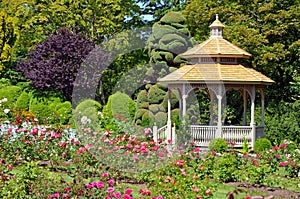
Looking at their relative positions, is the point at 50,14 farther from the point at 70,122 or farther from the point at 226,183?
the point at 226,183

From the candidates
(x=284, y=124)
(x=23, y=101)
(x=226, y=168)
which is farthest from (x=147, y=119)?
(x=226, y=168)

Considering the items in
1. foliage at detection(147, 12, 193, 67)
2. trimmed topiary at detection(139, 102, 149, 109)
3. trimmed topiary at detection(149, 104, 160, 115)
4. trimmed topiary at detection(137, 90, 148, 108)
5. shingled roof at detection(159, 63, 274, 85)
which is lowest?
trimmed topiary at detection(149, 104, 160, 115)

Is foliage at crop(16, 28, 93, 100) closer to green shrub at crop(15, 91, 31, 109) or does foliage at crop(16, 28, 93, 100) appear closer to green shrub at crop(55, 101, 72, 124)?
green shrub at crop(15, 91, 31, 109)

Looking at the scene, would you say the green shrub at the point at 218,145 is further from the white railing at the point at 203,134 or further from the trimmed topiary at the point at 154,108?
the trimmed topiary at the point at 154,108

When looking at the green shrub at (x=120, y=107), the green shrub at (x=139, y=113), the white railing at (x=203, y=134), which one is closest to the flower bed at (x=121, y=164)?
the white railing at (x=203, y=134)

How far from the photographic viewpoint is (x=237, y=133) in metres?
17.1

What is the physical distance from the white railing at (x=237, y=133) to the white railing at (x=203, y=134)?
1.12 feet

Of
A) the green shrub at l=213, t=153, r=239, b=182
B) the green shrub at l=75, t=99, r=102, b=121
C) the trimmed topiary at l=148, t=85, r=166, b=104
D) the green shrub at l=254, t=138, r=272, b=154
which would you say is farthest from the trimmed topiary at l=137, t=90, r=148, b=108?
the green shrub at l=213, t=153, r=239, b=182

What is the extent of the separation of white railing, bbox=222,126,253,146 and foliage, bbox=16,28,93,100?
10.5m

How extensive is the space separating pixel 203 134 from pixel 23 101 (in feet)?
36.7

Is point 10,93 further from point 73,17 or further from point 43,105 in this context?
point 73,17

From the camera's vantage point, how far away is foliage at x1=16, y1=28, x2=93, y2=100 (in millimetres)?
25297

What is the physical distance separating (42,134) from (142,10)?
68.8 ft

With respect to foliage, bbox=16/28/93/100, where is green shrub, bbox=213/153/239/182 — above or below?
below
